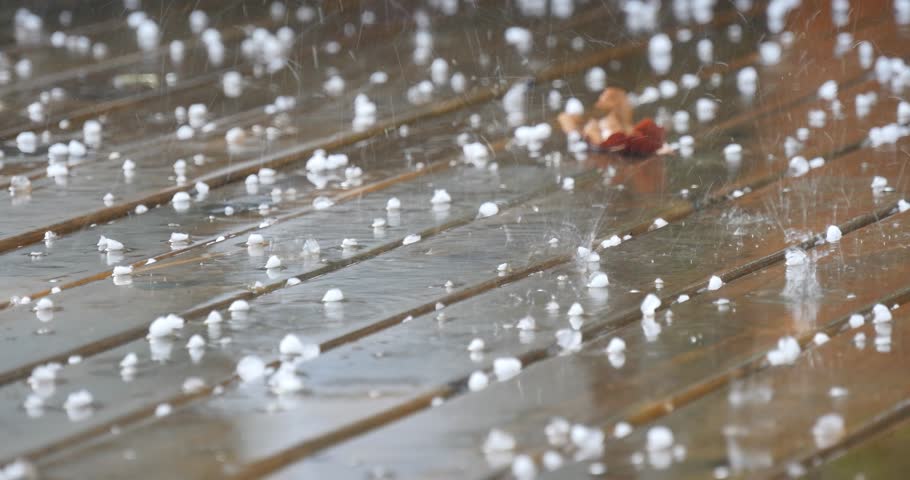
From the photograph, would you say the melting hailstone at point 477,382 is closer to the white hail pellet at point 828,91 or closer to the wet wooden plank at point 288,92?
the wet wooden plank at point 288,92

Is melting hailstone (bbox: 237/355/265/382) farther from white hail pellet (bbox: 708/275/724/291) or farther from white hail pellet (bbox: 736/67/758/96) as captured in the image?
white hail pellet (bbox: 736/67/758/96)

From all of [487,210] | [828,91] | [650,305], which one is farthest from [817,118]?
[650,305]

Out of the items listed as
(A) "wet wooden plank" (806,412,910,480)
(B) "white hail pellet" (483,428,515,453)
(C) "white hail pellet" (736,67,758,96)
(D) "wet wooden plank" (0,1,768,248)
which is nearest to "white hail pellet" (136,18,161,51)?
(D) "wet wooden plank" (0,1,768,248)

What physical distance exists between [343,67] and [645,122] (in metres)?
0.90

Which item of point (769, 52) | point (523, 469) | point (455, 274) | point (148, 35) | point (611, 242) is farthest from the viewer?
point (148, 35)

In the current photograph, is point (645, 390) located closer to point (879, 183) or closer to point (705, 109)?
point (879, 183)

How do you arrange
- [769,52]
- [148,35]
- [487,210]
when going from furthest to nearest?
[148,35], [769,52], [487,210]

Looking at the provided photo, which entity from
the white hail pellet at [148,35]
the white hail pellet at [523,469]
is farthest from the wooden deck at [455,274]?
the white hail pellet at [148,35]

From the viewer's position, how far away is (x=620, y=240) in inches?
65.1

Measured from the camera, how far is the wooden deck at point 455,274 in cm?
109

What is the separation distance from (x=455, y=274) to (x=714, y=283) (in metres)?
0.28

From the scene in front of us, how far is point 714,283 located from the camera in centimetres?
146

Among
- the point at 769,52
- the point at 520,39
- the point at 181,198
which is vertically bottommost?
the point at 181,198

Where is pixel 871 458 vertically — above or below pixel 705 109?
below
